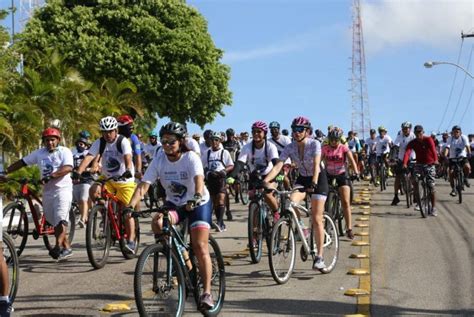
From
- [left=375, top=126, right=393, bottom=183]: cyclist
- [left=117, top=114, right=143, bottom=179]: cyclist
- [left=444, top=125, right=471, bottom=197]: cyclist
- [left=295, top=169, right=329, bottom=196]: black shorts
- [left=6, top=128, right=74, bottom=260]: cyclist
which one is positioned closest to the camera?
[left=295, top=169, right=329, bottom=196]: black shorts

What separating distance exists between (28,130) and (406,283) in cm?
1783

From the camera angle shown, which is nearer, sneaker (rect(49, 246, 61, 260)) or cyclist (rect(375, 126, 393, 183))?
sneaker (rect(49, 246, 61, 260))

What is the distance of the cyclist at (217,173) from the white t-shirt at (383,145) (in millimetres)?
9558

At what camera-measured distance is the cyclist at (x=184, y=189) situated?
6836mm

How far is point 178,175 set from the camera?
712 centimetres

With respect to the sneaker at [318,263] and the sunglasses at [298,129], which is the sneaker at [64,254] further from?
the sunglasses at [298,129]

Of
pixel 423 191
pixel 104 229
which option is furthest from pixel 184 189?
pixel 423 191

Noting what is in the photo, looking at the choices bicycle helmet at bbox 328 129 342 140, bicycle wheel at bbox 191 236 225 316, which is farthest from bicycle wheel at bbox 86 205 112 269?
bicycle helmet at bbox 328 129 342 140

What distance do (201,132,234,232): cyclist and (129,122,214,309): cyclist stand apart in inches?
241

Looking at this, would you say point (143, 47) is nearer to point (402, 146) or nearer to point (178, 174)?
point (402, 146)

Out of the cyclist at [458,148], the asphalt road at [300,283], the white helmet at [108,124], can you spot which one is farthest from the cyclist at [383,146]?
the white helmet at [108,124]

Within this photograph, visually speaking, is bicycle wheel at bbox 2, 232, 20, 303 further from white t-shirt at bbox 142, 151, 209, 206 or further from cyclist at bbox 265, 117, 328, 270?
cyclist at bbox 265, 117, 328, 270

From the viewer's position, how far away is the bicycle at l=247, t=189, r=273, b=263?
10312 mm

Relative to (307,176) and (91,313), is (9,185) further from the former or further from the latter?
(91,313)
